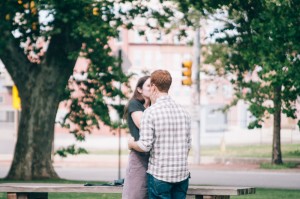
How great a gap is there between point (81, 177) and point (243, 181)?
198 inches

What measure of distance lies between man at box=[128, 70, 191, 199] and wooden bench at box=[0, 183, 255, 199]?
4.17 ft

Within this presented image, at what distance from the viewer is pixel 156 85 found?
797cm

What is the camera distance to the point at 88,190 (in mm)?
9922

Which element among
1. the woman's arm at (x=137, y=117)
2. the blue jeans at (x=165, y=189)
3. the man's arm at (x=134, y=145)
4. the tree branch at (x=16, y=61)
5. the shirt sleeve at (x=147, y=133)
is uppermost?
the tree branch at (x=16, y=61)

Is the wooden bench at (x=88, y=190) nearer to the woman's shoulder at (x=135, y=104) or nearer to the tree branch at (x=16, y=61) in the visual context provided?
the woman's shoulder at (x=135, y=104)

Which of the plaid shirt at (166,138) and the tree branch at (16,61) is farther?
the tree branch at (16,61)

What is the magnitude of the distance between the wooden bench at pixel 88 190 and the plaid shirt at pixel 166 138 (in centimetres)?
129

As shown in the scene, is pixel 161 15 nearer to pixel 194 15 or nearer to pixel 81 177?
pixel 81 177

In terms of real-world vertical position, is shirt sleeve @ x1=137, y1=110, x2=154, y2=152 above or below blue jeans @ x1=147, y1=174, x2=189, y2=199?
above

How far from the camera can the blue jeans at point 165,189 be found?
7.98m

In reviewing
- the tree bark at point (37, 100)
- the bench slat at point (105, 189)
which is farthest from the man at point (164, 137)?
the tree bark at point (37, 100)

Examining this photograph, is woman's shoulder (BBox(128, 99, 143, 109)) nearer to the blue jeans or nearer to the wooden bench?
the blue jeans

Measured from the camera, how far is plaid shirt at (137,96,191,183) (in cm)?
796

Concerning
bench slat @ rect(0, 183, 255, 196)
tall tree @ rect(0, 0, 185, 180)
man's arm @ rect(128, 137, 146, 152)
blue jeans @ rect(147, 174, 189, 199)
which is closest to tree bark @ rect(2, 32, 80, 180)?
tall tree @ rect(0, 0, 185, 180)
